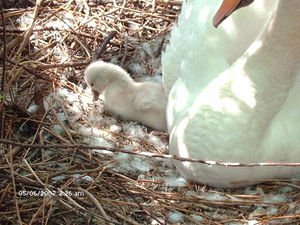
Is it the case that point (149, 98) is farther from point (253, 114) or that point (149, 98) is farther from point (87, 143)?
point (253, 114)

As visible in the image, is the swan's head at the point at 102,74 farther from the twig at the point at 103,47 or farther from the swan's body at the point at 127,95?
the twig at the point at 103,47

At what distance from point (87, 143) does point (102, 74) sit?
74 centimetres

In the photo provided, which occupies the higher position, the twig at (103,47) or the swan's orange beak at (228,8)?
the swan's orange beak at (228,8)

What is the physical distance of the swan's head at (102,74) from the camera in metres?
4.08

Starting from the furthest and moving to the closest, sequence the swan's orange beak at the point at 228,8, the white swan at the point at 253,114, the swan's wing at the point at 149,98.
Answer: the swan's wing at the point at 149,98 < the white swan at the point at 253,114 < the swan's orange beak at the point at 228,8

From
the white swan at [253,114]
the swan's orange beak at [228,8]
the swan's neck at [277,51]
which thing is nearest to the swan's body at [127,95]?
the white swan at [253,114]

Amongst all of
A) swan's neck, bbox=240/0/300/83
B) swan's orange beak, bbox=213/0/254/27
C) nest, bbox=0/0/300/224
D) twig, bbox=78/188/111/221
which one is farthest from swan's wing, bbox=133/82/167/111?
swan's orange beak, bbox=213/0/254/27

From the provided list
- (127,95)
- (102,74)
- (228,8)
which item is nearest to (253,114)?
(228,8)

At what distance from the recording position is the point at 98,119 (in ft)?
13.0

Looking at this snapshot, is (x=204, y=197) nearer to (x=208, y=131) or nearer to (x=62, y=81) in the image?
(x=208, y=131)

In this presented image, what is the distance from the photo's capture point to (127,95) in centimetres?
404

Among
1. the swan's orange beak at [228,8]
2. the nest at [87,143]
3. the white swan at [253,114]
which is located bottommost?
the nest at [87,143]

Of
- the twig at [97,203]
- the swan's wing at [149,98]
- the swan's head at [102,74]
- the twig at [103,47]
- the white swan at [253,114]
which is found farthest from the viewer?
the twig at [103,47]

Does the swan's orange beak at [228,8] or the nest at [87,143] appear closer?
the swan's orange beak at [228,8]
